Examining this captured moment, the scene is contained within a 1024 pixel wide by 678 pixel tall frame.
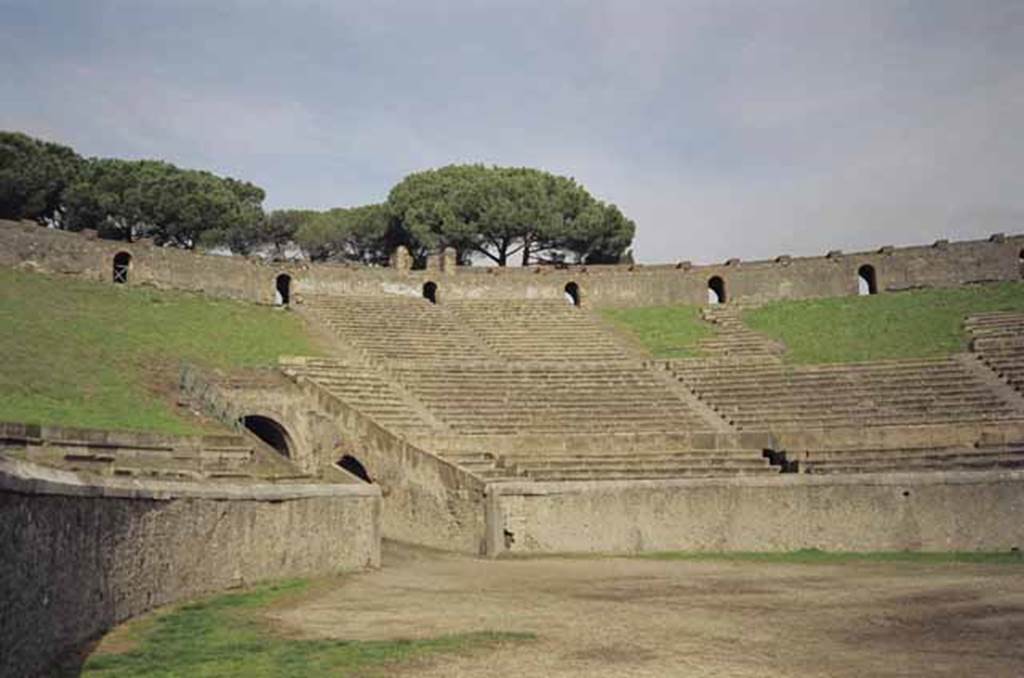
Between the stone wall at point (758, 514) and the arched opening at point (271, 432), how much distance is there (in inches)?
317

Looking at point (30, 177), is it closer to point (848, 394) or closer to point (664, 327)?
point (664, 327)

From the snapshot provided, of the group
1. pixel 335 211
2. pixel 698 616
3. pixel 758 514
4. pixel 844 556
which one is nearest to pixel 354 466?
pixel 758 514

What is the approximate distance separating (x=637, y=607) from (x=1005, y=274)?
29045mm

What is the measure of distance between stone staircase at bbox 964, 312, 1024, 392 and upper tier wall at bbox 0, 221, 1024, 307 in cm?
490

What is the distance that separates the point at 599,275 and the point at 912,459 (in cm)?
1942

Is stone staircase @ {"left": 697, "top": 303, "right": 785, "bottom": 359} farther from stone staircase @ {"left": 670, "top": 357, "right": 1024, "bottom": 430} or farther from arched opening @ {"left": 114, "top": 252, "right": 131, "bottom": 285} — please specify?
arched opening @ {"left": 114, "top": 252, "right": 131, "bottom": 285}

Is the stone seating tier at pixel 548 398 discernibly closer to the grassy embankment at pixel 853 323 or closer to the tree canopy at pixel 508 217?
the grassy embankment at pixel 853 323

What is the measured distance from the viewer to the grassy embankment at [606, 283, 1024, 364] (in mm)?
26797

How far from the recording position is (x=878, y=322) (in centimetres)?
2938

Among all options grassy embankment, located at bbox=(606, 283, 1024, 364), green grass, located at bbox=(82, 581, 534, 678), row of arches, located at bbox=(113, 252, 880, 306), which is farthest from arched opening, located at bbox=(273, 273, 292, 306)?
green grass, located at bbox=(82, 581, 534, 678)

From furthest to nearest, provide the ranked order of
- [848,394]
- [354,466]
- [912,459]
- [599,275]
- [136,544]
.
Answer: [599,275] → [848,394] → [354,466] → [912,459] → [136,544]


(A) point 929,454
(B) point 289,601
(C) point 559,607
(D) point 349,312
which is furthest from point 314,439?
(A) point 929,454

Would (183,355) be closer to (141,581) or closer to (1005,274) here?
(141,581)

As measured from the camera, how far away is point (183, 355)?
22.3 metres
